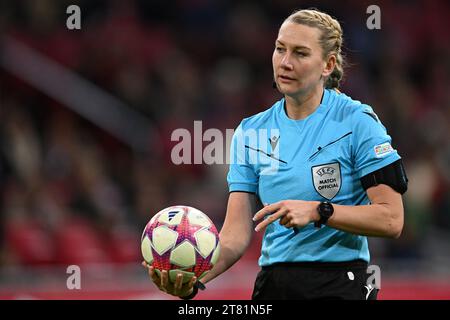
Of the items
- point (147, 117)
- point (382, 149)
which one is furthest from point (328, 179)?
point (147, 117)

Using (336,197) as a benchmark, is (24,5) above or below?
above

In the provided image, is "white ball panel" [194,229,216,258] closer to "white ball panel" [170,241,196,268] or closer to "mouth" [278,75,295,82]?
"white ball panel" [170,241,196,268]

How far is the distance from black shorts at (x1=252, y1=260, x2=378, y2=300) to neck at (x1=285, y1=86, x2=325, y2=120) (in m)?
0.64

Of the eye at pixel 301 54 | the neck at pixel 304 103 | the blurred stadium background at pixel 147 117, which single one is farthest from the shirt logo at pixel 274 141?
the blurred stadium background at pixel 147 117

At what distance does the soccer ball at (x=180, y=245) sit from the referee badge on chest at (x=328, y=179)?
48 centimetres

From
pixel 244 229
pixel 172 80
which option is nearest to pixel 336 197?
pixel 244 229

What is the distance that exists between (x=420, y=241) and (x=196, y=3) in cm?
409

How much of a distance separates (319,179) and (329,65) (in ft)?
1.80

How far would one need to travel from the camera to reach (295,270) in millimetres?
3869

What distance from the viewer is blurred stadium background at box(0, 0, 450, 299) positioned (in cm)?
828

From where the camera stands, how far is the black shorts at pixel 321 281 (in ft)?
12.5

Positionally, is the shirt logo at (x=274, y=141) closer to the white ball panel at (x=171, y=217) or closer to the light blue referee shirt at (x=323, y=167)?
the light blue referee shirt at (x=323, y=167)

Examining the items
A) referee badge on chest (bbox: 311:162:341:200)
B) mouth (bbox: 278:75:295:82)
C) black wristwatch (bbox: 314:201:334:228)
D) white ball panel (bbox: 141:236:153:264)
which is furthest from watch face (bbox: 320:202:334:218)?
white ball panel (bbox: 141:236:153:264)
